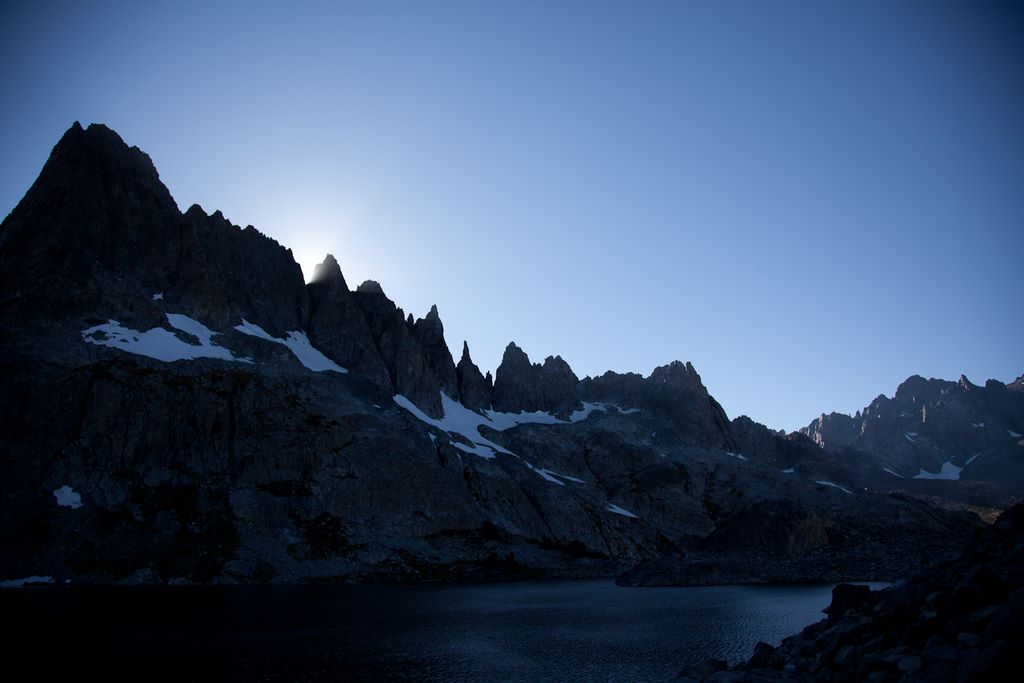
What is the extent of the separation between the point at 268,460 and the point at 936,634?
11265 cm

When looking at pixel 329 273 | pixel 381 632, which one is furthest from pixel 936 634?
pixel 329 273

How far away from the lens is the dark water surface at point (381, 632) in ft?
114

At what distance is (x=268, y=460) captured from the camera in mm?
112812

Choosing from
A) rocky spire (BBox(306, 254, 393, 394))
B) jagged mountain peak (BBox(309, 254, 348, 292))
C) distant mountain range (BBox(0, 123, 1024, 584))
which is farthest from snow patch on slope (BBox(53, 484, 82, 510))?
jagged mountain peak (BBox(309, 254, 348, 292))

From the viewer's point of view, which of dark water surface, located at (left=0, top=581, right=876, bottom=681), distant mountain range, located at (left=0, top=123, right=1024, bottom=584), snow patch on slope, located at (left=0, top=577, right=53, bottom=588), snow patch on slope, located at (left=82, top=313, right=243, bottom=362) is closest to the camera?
dark water surface, located at (left=0, top=581, right=876, bottom=681)

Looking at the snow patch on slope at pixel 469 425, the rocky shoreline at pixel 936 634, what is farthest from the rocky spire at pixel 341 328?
the rocky shoreline at pixel 936 634

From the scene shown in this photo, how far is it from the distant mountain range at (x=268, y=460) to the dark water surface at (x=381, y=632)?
21.8m

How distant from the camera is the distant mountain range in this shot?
3632 inches

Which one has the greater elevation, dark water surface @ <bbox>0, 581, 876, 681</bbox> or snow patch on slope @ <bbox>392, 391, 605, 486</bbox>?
snow patch on slope @ <bbox>392, 391, 605, 486</bbox>

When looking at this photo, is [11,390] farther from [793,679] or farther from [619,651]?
[793,679]

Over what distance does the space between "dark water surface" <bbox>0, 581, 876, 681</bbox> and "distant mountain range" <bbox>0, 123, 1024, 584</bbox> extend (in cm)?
2182

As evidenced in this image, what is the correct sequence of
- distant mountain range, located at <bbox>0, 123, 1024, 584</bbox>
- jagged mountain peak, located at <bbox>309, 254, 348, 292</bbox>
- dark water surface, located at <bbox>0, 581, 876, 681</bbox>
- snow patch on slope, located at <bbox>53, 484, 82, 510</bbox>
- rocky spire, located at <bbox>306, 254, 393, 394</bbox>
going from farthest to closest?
jagged mountain peak, located at <bbox>309, 254, 348, 292</bbox> → rocky spire, located at <bbox>306, 254, 393, 394</bbox> → distant mountain range, located at <bbox>0, 123, 1024, 584</bbox> → snow patch on slope, located at <bbox>53, 484, 82, 510</bbox> → dark water surface, located at <bbox>0, 581, 876, 681</bbox>

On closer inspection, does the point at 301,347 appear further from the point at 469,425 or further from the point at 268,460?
the point at 469,425

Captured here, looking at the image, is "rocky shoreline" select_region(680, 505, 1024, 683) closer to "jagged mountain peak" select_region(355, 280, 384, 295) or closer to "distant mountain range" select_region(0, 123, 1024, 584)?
"distant mountain range" select_region(0, 123, 1024, 584)
